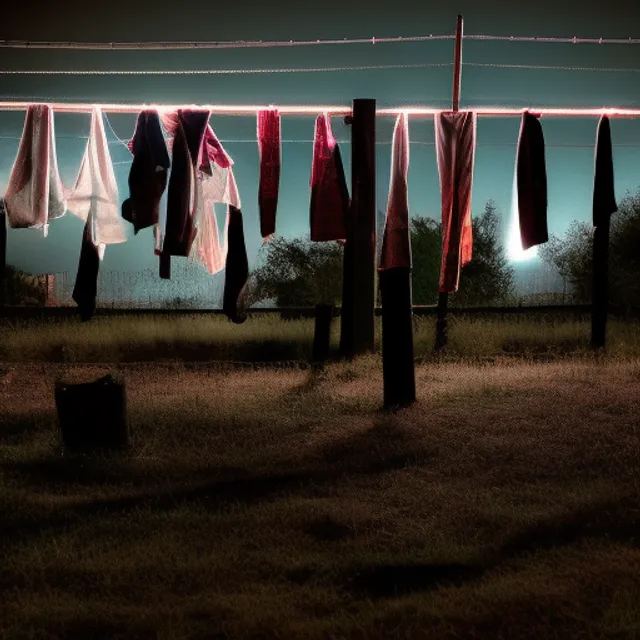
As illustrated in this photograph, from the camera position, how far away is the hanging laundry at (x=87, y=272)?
31.7 feet

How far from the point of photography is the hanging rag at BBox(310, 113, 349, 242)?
10008 millimetres

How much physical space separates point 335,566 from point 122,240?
19.1 ft

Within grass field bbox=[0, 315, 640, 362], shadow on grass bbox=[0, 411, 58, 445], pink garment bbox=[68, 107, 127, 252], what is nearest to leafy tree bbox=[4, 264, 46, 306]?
grass field bbox=[0, 315, 640, 362]

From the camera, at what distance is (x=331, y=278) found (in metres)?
20.3

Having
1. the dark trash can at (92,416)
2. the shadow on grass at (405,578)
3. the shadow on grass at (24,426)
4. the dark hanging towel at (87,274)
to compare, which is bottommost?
the shadow on grass at (405,578)

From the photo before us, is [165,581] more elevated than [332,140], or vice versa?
[332,140]

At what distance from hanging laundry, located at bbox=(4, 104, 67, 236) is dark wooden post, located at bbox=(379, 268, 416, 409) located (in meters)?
3.77

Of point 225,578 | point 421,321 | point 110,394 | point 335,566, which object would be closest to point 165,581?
point 225,578

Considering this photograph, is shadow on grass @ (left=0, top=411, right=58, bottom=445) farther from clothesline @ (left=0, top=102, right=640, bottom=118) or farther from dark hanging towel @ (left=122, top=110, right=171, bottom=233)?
clothesline @ (left=0, top=102, right=640, bottom=118)

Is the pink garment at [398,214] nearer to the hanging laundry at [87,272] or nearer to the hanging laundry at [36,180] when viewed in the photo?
the hanging laundry at [87,272]

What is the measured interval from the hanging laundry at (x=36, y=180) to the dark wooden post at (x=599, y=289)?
7505mm

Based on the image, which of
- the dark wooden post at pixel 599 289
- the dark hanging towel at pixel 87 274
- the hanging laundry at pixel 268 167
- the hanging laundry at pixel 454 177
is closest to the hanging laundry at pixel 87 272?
the dark hanging towel at pixel 87 274

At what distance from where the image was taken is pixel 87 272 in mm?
9734

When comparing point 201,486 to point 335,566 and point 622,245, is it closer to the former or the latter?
point 335,566
